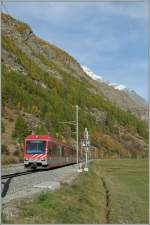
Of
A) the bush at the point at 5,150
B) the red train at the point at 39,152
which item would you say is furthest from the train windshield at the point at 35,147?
the bush at the point at 5,150

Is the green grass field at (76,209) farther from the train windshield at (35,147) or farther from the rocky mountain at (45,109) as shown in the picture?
the rocky mountain at (45,109)

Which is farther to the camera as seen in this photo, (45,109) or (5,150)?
(45,109)

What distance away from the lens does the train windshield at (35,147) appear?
41.3 meters

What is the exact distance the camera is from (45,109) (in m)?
103

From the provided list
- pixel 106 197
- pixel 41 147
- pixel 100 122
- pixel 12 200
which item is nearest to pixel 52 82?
pixel 100 122

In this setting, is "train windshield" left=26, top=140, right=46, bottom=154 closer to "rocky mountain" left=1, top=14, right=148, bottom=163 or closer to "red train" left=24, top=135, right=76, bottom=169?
"red train" left=24, top=135, right=76, bottom=169

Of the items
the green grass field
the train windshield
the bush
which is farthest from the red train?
the bush

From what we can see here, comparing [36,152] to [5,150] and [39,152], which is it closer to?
[39,152]

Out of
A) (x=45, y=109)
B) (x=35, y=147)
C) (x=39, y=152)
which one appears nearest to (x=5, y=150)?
(x=35, y=147)

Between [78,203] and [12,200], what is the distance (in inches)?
128

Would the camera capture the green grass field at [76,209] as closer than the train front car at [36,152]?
Yes

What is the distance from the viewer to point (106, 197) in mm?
25641

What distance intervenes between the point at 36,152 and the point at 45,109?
6220cm

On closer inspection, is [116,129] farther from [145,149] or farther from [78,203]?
[78,203]
